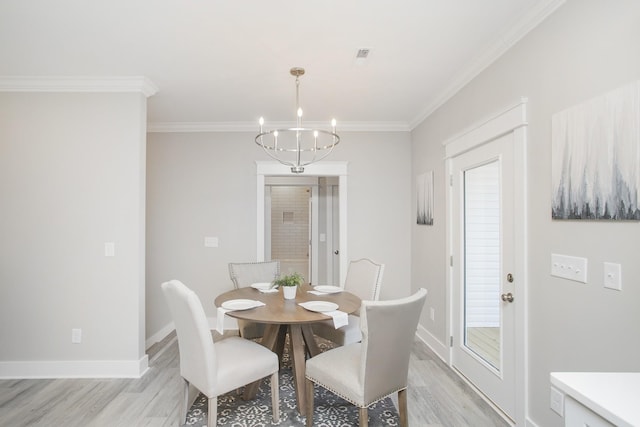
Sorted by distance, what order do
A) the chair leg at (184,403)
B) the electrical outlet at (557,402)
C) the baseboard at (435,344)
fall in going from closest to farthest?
the electrical outlet at (557,402) → the chair leg at (184,403) → the baseboard at (435,344)

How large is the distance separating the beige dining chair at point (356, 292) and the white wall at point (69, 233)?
1629 mm

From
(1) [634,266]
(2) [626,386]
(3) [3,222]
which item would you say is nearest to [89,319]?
(3) [3,222]

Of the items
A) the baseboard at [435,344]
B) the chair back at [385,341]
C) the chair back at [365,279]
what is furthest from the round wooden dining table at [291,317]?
the baseboard at [435,344]

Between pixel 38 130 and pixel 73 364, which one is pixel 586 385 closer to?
pixel 73 364

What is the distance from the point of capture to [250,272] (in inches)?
140

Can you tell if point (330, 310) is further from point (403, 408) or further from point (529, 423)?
point (529, 423)

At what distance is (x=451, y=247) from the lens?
320 centimetres

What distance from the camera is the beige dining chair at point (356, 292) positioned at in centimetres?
272

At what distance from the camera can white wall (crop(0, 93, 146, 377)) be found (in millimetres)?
2957

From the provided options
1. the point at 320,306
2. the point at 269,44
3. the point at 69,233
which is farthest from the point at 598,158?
the point at 69,233

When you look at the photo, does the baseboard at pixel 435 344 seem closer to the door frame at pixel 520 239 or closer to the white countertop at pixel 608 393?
the door frame at pixel 520 239

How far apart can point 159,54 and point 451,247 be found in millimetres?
2867

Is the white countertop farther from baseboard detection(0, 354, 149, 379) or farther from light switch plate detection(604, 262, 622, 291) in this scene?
baseboard detection(0, 354, 149, 379)

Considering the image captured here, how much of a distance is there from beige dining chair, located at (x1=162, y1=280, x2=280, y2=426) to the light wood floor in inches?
18.0
